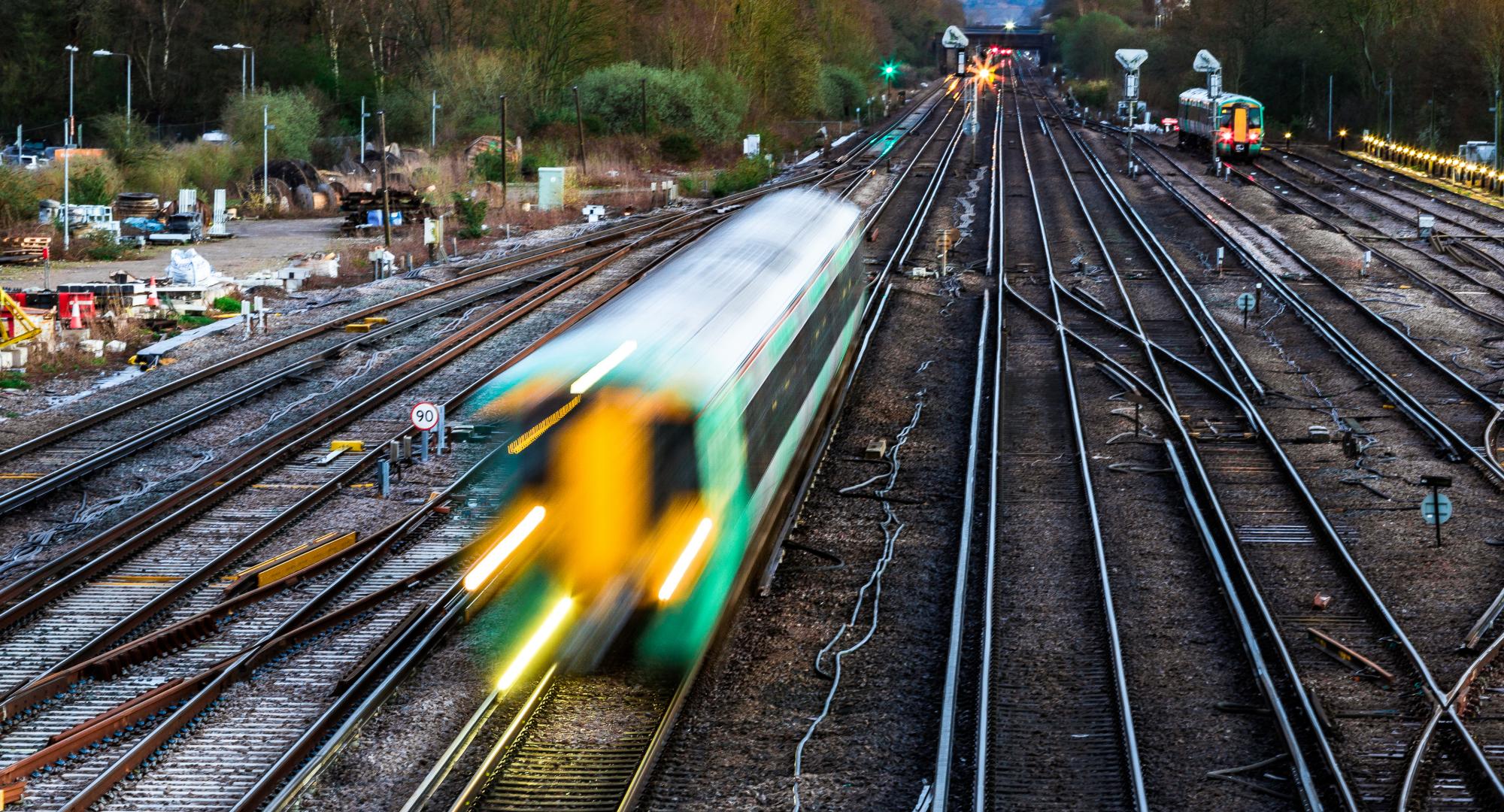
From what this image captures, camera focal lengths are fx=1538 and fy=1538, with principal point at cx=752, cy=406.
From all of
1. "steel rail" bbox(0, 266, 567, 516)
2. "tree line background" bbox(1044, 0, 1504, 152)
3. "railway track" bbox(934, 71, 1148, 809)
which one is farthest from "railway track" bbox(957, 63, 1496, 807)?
"tree line background" bbox(1044, 0, 1504, 152)

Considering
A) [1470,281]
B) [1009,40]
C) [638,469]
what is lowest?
[638,469]

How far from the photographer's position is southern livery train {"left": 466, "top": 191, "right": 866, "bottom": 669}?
34.2 ft

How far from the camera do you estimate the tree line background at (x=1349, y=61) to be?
6031 centimetres

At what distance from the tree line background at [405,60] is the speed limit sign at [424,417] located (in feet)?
149

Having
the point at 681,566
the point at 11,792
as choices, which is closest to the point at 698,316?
the point at 681,566

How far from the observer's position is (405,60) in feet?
254

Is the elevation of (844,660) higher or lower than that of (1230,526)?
lower

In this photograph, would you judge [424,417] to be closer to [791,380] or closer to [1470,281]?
[791,380]

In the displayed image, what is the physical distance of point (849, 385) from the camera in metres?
21.6

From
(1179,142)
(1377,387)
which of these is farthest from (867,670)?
(1179,142)

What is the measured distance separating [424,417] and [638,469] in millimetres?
7797

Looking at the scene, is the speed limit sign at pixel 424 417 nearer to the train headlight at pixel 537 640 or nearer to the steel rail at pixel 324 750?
the steel rail at pixel 324 750

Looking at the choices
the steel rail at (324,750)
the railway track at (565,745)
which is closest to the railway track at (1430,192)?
the railway track at (565,745)

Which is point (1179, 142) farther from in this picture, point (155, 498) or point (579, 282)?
point (155, 498)
